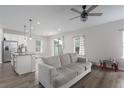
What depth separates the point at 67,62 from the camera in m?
3.37

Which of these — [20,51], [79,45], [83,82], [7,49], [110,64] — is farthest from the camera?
[79,45]

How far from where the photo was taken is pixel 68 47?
683cm

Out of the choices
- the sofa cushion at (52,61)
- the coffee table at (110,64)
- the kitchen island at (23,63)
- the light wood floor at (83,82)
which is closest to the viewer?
the light wood floor at (83,82)

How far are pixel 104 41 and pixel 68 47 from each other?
9.79ft

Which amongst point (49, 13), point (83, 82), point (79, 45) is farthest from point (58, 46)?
point (83, 82)

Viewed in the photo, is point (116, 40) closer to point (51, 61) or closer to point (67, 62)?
point (67, 62)

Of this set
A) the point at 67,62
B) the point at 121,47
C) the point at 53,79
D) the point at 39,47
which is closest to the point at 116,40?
the point at 121,47

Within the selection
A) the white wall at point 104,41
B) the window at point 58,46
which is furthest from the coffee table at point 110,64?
the window at point 58,46

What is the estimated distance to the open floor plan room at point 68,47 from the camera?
2.49m

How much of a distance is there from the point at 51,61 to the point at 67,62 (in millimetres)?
937

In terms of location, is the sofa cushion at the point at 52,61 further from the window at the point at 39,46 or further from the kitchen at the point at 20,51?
the window at the point at 39,46

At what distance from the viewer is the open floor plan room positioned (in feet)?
8.18

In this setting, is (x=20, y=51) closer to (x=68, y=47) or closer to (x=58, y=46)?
(x=68, y=47)

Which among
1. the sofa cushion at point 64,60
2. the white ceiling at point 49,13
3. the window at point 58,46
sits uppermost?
the white ceiling at point 49,13
